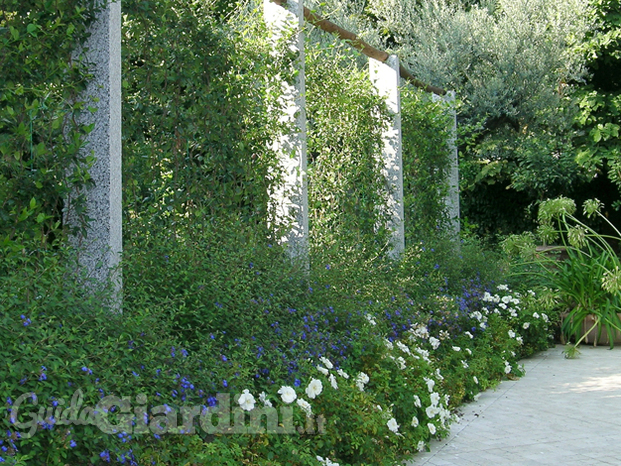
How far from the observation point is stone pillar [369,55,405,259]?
7.99 meters

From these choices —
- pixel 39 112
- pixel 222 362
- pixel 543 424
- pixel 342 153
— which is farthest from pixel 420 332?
pixel 39 112

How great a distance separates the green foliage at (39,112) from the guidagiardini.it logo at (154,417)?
4.12ft

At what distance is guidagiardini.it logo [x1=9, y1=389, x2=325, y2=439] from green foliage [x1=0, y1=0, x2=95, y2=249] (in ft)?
4.12

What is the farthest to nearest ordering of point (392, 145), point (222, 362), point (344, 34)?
1. point (392, 145)
2. point (344, 34)
3. point (222, 362)

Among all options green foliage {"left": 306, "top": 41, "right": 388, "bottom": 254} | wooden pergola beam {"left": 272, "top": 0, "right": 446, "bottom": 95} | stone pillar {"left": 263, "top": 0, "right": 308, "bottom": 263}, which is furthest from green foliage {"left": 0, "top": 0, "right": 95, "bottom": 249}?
green foliage {"left": 306, "top": 41, "right": 388, "bottom": 254}

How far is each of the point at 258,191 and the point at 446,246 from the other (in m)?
2.92

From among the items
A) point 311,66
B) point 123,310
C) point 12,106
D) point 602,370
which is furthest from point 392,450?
point 311,66

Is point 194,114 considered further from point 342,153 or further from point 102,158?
point 342,153

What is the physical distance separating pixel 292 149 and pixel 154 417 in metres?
3.26

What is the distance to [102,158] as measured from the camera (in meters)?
3.83

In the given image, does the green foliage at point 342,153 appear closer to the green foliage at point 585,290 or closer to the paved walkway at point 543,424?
the paved walkway at point 543,424

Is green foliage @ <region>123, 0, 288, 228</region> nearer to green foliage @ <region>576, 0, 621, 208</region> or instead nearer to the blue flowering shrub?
the blue flowering shrub

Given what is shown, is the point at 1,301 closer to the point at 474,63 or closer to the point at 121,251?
the point at 121,251

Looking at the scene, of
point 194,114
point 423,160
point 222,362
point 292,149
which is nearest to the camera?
point 222,362
